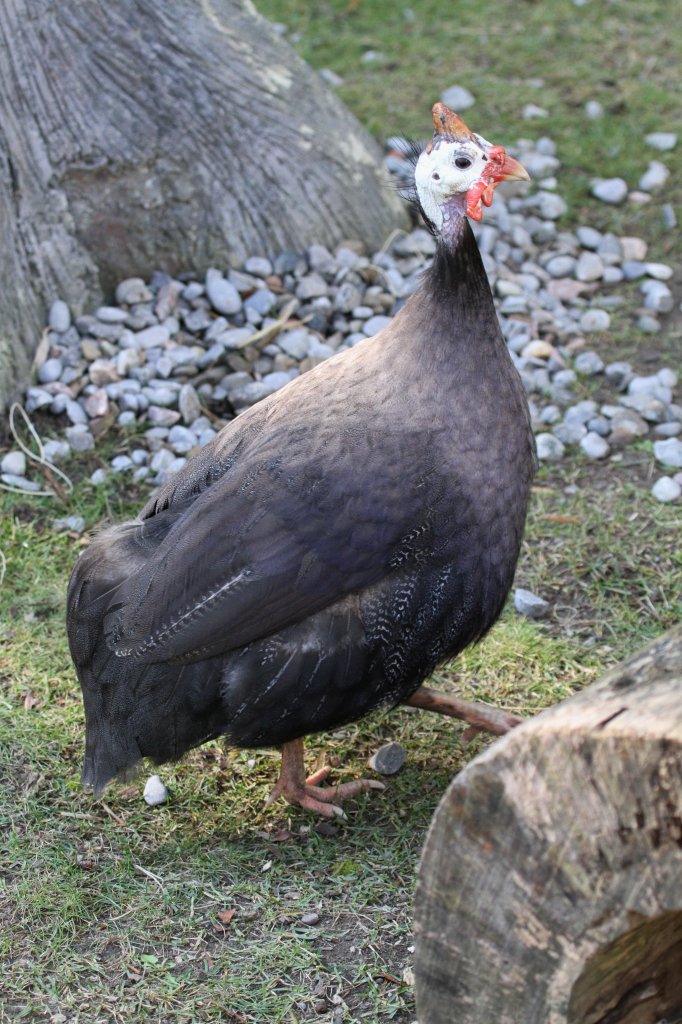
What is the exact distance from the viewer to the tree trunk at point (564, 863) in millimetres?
1938

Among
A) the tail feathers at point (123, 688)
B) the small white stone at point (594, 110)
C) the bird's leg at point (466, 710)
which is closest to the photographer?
the tail feathers at point (123, 688)

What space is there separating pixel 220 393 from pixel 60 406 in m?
0.62

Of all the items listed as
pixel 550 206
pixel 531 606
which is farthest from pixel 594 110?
pixel 531 606

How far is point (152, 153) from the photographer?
17.0 feet

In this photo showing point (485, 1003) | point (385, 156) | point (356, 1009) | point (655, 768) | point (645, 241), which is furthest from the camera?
point (385, 156)

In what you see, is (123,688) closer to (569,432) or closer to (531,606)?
(531,606)

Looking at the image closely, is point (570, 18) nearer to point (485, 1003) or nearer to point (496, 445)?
point (496, 445)

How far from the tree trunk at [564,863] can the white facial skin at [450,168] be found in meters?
1.56

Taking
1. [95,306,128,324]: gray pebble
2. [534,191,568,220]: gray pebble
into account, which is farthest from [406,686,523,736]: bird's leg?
[534,191,568,220]: gray pebble

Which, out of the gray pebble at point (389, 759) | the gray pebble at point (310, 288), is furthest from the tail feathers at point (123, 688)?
the gray pebble at point (310, 288)

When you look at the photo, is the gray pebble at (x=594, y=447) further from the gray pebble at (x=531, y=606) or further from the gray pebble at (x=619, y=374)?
the gray pebble at (x=531, y=606)

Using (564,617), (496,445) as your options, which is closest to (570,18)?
(564,617)

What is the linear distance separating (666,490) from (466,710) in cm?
141

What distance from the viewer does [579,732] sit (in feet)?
6.41
